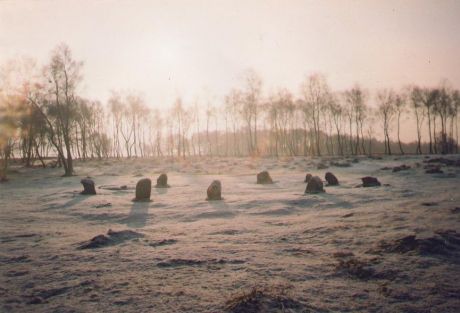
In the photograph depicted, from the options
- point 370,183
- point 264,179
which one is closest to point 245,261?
point 370,183

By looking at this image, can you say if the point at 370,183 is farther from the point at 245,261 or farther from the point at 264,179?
the point at 245,261

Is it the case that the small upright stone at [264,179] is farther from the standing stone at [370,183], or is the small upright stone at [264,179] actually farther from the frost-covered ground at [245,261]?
the frost-covered ground at [245,261]

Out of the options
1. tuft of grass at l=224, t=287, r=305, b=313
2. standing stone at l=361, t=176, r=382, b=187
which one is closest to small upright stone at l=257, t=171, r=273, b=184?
standing stone at l=361, t=176, r=382, b=187

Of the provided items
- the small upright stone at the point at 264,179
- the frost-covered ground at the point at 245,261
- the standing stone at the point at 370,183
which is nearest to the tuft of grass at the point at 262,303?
the frost-covered ground at the point at 245,261

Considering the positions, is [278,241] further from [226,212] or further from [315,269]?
[226,212]

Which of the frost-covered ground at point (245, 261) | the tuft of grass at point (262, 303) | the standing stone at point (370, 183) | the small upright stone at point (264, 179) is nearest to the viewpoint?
the tuft of grass at point (262, 303)

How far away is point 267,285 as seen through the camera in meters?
4.57

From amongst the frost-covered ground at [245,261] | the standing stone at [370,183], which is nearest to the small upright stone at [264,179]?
the standing stone at [370,183]

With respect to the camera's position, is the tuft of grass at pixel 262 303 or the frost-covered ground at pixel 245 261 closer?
the tuft of grass at pixel 262 303

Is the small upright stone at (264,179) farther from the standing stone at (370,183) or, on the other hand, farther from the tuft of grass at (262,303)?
the tuft of grass at (262,303)

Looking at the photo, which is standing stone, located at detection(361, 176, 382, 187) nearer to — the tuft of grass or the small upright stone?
the small upright stone

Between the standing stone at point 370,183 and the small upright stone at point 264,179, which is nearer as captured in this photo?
the standing stone at point 370,183

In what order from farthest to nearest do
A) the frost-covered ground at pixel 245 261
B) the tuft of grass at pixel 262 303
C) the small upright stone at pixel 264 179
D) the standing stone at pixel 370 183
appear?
the small upright stone at pixel 264 179, the standing stone at pixel 370 183, the frost-covered ground at pixel 245 261, the tuft of grass at pixel 262 303

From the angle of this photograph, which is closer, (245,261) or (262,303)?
(262,303)
